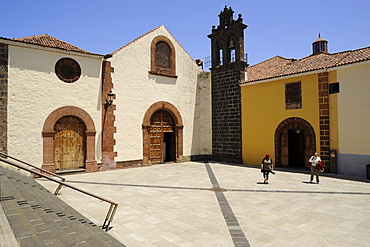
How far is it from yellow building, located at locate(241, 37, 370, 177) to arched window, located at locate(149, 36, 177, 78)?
180 inches

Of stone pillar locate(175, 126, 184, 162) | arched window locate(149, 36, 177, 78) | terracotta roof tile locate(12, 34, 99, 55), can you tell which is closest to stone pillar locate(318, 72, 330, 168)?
stone pillar locate(175, 126, 184, 162)

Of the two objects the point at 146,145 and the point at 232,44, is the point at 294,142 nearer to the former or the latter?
the point at 232,44

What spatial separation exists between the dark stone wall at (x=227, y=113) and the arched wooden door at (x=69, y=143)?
333 inches

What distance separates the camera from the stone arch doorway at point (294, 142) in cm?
1341

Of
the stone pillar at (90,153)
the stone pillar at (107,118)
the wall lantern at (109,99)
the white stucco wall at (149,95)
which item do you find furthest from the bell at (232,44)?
the stone pillar at (90,153)

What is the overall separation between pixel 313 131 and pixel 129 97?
9.66m

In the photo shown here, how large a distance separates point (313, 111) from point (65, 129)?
12.0 meters

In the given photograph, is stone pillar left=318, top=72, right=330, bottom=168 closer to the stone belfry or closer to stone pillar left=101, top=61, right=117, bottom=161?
the stone belfry

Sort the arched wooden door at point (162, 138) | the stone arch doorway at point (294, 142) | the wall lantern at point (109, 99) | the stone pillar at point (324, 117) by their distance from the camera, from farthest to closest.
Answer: the arched wooden door at point (162, 138) → the wall lantern at point (109, 99) → the stone arch doorway at point (294, 142) → the stone pillar at point (324, 117)

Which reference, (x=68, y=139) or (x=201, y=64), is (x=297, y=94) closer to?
(x=201, y=64)

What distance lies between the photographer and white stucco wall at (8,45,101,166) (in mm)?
11297

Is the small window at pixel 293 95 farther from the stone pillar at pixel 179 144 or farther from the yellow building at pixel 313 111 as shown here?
the stone pillar at pixel 179 144

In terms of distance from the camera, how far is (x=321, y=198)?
813 centimetres

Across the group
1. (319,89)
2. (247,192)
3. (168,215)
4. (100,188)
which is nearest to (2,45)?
(100,188)
